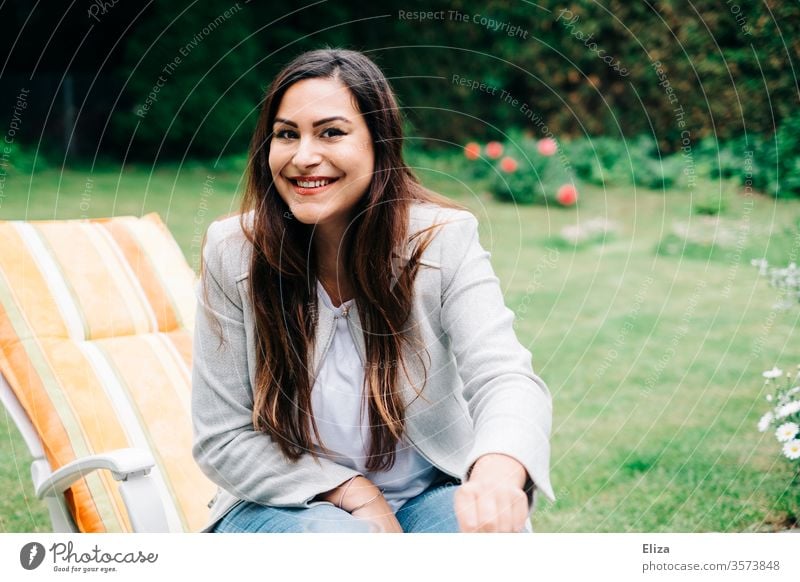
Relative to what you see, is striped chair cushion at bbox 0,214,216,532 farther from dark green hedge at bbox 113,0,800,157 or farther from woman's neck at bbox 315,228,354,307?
dark green hedge at bbox 113,0,800,157

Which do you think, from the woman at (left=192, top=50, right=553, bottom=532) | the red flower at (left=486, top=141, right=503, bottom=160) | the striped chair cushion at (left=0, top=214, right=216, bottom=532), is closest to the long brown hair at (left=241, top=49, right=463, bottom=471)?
the woman at (left=192, top=50, right=553, bottom=532)

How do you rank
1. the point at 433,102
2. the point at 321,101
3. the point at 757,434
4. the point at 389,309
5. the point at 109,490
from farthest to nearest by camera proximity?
the point at 433,102 < the point at 757,434 < the point at 109,490 < the point at 389,309 < the point at 321,101

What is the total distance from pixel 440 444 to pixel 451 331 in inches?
9.9

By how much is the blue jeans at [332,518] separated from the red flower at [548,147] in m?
4.96

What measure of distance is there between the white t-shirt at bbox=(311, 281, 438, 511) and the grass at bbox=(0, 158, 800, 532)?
96cm

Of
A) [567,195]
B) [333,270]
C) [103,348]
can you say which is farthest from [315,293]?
[567,195]

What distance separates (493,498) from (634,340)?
3.08 meters

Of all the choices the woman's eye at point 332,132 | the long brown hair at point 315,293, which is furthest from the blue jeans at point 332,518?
the woman's eye at point 332,132

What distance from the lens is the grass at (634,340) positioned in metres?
2.64

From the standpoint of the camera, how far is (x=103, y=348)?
236 centimetres

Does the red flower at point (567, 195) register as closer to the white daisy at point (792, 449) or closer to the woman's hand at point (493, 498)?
the white daisy at point (792, 449)

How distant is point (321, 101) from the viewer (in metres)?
1.58

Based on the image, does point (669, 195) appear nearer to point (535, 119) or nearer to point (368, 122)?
point (535, 119)
